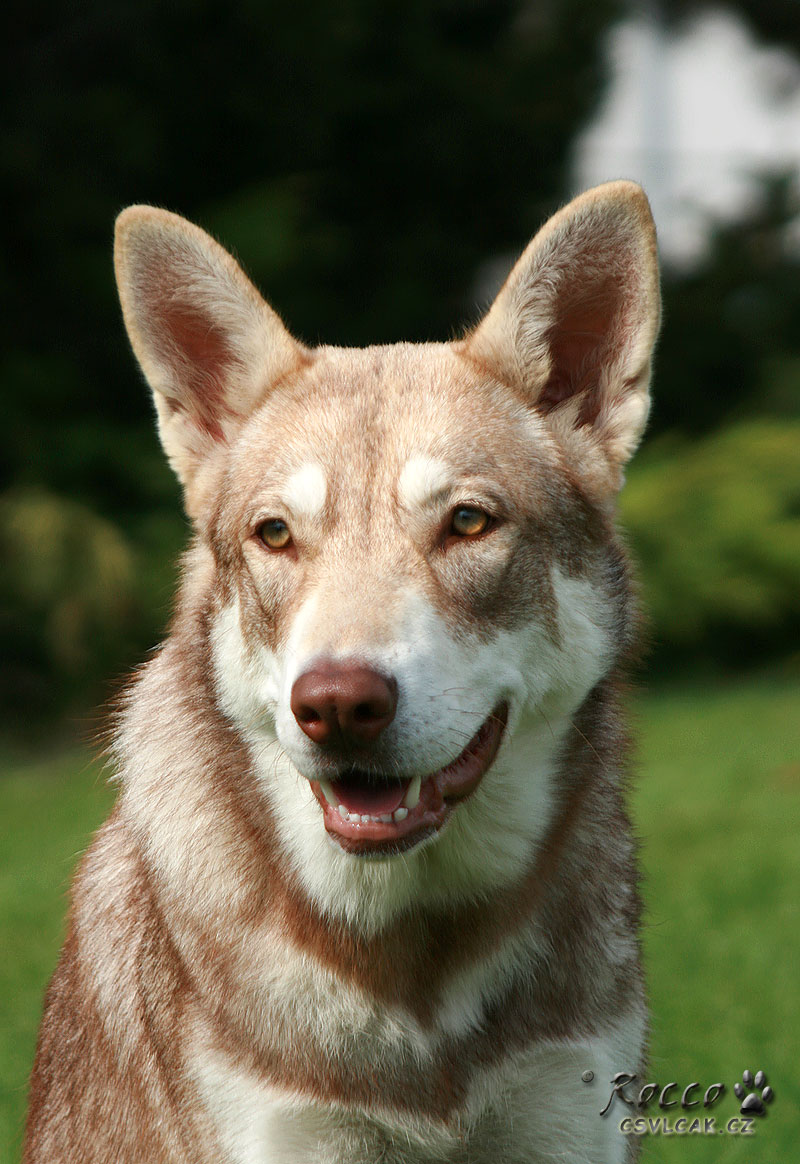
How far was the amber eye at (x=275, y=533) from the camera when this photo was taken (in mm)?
2776

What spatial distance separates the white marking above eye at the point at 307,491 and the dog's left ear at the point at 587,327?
1.97 feet

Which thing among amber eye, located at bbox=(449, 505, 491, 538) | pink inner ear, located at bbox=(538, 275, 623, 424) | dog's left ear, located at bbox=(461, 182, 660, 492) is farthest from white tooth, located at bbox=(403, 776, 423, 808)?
pink inner ear, located at bbox=(538, 275, 623, 424)

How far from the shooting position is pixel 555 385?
323cm

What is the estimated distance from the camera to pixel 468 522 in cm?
273

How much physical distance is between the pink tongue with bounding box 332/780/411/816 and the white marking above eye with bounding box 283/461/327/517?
0.58 meters

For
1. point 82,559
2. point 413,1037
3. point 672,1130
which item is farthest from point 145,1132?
point 82,559

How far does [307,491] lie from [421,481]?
0.25m

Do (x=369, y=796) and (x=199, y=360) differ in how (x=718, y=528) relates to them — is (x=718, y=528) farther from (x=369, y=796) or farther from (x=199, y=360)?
(x=369, y=796)

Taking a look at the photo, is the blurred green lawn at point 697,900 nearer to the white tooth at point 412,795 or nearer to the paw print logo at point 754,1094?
the paw print logo at point 754,1094

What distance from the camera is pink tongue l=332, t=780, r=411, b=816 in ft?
8.28

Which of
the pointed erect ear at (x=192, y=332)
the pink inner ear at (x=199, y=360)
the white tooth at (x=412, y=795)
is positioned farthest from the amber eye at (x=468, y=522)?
the pink inner ear at (x=199, y=360)

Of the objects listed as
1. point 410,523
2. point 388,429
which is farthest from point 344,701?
point 388,429

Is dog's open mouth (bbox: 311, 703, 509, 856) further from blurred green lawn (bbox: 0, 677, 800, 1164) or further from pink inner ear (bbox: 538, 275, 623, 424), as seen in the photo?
pink inner ear (bbox: 538, 275, 623, 424)

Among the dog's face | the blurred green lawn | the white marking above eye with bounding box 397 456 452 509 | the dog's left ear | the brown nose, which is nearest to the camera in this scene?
the brown nose
